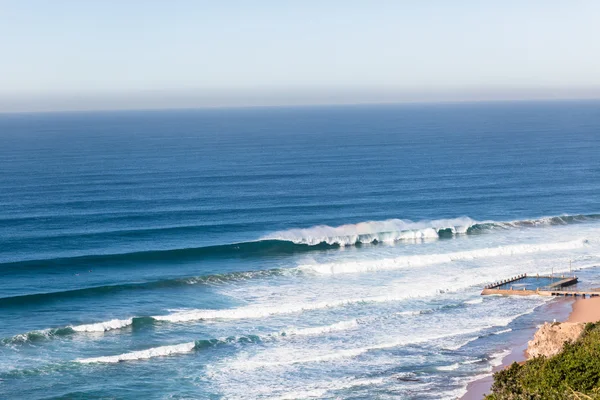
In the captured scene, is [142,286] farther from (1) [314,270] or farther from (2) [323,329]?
(2) [323,329]

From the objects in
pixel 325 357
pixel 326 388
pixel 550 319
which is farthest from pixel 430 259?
pixel 326 388

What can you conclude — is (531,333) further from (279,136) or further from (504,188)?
(279,136)

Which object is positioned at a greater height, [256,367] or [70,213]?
[70,213]

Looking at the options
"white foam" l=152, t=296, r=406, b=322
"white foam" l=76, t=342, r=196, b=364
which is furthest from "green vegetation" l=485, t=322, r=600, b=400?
"white foam" l=152, t=296, r=406, b=322

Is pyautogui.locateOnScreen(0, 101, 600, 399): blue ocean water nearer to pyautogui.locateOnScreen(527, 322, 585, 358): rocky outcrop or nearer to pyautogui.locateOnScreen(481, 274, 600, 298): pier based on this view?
pyautogui.locateOnScreen(481, 274, 600, 298): pier

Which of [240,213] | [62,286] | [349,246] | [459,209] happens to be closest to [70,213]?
[240,213]
